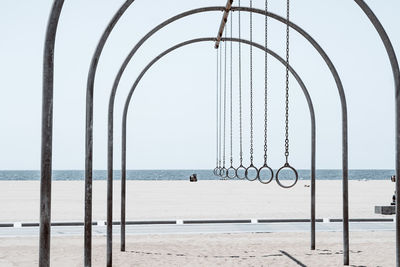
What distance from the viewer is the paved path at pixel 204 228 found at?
15836mm

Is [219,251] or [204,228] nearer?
[219,251]

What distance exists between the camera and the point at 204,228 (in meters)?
16.9

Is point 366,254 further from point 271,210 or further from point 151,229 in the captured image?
point 271,210

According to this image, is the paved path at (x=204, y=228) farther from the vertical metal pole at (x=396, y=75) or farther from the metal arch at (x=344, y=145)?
the vertical metal pole at (x=396, y=75)

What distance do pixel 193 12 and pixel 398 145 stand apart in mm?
5131

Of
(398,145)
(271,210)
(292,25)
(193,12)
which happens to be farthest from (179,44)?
(271,210)

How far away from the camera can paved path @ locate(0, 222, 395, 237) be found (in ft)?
52.0

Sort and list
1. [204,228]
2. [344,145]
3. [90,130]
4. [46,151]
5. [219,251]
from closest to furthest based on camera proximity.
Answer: [46,151] < [90,130] < [344,145] < [219,251] < [204,228]

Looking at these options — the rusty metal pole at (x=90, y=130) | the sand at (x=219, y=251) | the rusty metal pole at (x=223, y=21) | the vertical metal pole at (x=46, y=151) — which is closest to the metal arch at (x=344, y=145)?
the sand at (x=219, y=251)

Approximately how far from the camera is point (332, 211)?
23.9m

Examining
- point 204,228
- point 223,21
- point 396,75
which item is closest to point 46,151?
point 396,75

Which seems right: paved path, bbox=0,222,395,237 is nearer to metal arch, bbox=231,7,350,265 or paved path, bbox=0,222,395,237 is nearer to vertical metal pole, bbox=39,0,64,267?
metal arch, bbox=231,7,350,265

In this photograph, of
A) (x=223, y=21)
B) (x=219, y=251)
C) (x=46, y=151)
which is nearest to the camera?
(x=46, y=151)

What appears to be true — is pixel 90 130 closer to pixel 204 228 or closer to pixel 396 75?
pixel 396 75
